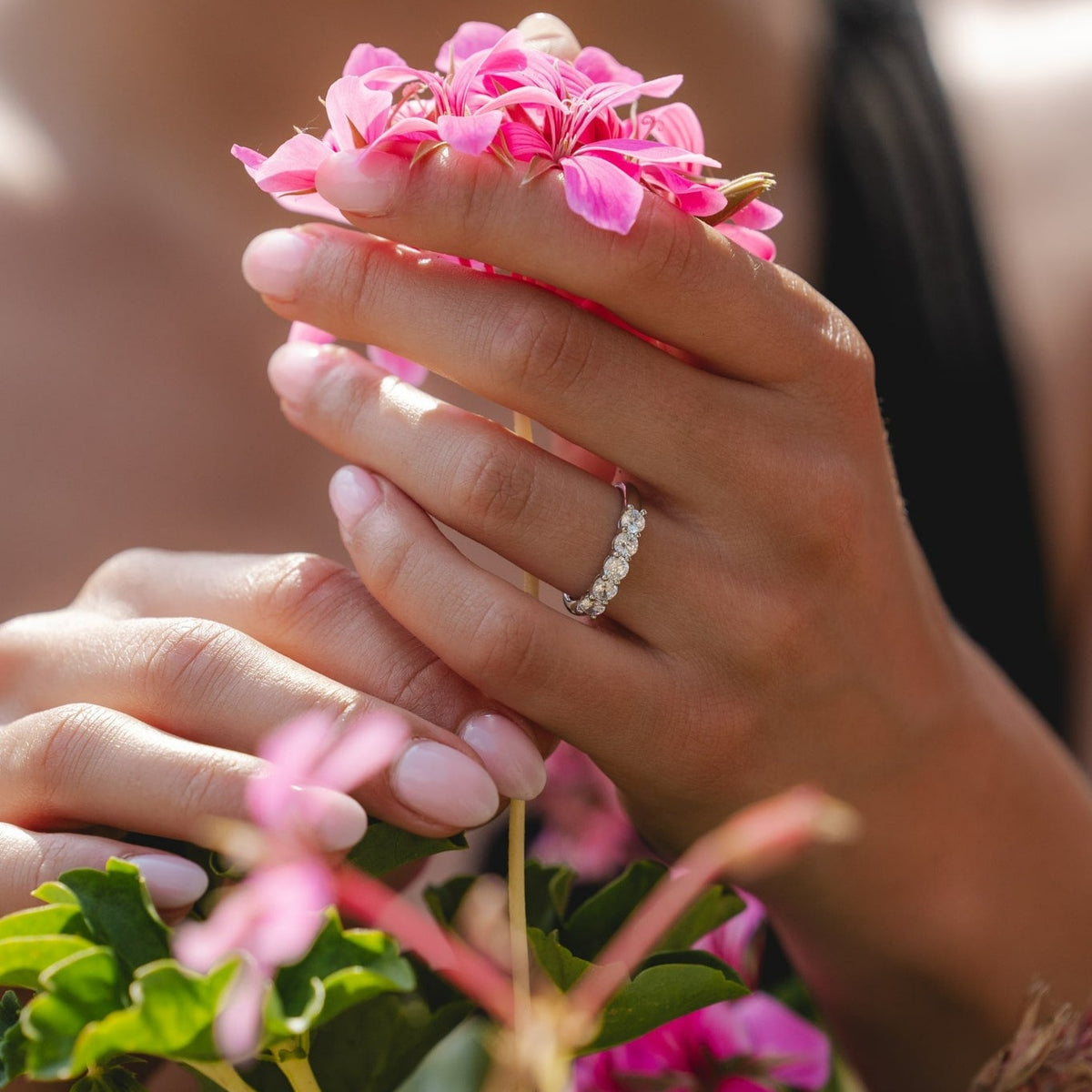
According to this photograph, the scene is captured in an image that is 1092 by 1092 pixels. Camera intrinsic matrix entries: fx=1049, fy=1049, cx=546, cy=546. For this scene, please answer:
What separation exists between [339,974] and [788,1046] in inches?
10.3

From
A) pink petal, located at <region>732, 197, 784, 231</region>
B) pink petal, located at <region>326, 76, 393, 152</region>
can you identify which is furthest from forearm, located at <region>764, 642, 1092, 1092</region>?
pink petal, located at <region>326, 76, 393, 152</region>

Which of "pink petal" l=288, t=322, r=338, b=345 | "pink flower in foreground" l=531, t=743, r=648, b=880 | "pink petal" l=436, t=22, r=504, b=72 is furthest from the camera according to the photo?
"pink flower in foreground" l=531, t=743, r=648, b=880

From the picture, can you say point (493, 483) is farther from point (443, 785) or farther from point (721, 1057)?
point (721, 1057)

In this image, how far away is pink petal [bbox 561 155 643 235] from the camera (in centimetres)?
35

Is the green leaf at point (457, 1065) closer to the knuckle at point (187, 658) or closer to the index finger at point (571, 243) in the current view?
the knuckle at point (187, 658)

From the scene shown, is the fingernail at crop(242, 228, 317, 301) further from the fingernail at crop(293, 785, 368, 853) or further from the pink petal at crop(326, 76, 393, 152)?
the fingernail at crop(293, 785, 368, 853)

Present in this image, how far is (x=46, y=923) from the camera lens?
29 centimetres

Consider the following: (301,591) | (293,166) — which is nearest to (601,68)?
(293,166)

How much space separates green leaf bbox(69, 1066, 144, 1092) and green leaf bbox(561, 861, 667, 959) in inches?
6.0

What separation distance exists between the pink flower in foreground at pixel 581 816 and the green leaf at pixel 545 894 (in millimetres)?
517

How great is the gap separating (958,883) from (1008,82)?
3.94 ft

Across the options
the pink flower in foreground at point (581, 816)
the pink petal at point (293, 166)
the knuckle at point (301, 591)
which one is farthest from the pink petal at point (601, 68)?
the pink flower in foreground at point (581, 816)

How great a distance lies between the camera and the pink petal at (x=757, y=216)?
0.44 m

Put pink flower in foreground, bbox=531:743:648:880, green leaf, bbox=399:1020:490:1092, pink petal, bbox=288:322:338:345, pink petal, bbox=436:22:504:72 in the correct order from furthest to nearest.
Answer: pink flower in foreground, bbox=531:743:648:880
pink petal, bbox=288:322:338:345
pink petal, bbox=436:22:504:72
green leaf, bbox=399:1020:490:1092
